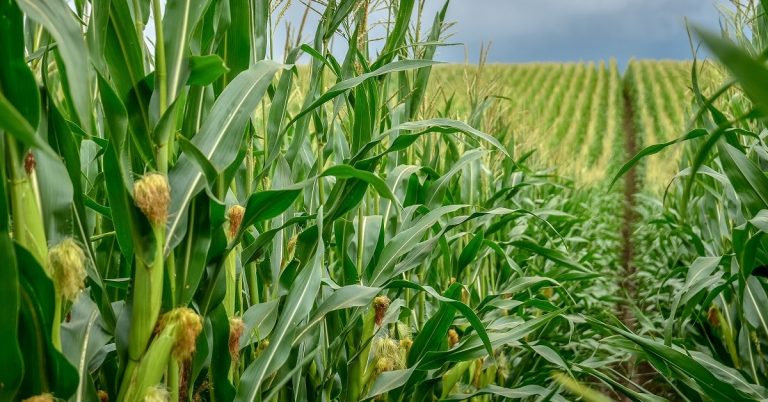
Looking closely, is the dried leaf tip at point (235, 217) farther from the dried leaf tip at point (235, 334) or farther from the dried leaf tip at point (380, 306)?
the dried leaf tip at point (380, 306)

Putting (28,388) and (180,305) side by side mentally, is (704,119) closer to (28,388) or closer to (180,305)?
Result: (180,305)

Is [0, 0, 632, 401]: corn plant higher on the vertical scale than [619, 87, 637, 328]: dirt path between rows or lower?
higher

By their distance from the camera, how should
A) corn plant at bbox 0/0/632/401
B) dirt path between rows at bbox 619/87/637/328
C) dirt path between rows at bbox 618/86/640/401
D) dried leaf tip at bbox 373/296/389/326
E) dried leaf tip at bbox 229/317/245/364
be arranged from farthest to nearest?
1. dirt path between rows at bbox 619/87/637/328
2. dirt path between rows at bbox 618/86/640/401
3. dried leaf tip at bbox 373/296/389/326
4. dried leaf tip at bbox 229/317/245/364
5. corn plant at bbox 0/0/632/401

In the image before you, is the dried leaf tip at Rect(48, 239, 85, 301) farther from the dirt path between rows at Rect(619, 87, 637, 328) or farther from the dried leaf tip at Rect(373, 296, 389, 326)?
the dirt path between rows at Rect(619, 87, 637, 328)

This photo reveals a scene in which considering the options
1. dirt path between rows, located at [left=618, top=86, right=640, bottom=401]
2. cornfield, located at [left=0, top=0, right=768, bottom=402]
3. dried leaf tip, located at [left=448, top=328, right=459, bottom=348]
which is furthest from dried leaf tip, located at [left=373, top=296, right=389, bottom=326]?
dirt path between rows, located at [left=618, top=86, right=640, bottom=401]

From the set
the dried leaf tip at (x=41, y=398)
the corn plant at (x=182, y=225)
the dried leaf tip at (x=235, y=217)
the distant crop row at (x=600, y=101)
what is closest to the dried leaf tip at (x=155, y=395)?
the corn plant at (x=182, y=225)

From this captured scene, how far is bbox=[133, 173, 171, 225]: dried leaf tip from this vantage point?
2.93 ft

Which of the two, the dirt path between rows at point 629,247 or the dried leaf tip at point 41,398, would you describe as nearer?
Result: the dried leaf tip at point 41,398

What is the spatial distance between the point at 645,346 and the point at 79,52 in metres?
1.17

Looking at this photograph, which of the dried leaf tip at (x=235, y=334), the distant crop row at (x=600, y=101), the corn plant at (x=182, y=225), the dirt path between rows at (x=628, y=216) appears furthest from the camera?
the distant crop row at (x=600, y=101)

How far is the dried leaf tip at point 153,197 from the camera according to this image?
89 cm

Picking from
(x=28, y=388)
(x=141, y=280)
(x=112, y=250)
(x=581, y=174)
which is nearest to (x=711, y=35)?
(x=141, y=280)

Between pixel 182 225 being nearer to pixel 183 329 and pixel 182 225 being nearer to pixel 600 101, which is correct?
pixel 183 329

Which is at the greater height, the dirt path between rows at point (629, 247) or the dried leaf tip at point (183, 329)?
the dried leaf tip at point (183, 329)
